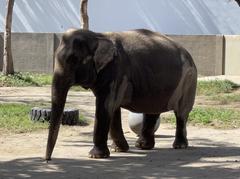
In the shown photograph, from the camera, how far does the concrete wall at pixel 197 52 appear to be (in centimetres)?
2622

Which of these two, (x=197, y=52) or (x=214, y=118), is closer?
(x=214, y=118)

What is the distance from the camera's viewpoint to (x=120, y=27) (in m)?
27.2

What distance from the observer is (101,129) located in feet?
30.8

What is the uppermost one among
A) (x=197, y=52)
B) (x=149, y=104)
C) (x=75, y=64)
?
(x=75, y=64)

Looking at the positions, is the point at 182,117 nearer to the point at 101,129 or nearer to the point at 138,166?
the point at 101,129

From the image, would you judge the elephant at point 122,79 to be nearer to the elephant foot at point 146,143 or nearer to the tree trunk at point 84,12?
the elephant foot at point 146,143

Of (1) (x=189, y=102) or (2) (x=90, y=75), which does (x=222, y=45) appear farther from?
(2) (x=90, y=75)

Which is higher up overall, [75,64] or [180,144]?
[75,64]

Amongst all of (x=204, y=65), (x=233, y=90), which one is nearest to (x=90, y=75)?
(x=233, y=90)

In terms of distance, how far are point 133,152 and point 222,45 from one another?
16802 mm

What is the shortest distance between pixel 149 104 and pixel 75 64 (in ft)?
4.57

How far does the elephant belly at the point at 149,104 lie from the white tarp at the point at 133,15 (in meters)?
16.9

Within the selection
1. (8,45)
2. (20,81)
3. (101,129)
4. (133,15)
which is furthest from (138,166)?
(133,15)

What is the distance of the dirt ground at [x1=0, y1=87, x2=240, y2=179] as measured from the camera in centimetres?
823
